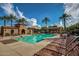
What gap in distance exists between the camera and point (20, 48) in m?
2.65

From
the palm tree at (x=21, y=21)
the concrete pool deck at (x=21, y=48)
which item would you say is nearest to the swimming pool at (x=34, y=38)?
the concrete pool deck at (x=21, y=48)

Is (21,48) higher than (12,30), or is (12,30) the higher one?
(12,30)

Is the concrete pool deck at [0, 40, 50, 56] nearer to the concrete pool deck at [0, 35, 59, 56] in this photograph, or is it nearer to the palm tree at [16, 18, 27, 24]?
the concrete pool deck at [0, 35, 59, 56]

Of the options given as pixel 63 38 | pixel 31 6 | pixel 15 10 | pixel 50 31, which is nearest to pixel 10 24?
pixel 15 10

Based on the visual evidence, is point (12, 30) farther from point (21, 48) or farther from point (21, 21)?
point (21, 48)

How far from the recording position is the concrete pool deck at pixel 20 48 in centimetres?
261

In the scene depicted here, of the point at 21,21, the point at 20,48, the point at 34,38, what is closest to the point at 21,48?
the point at 20,48

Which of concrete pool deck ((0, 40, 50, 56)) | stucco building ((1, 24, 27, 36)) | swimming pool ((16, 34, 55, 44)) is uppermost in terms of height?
A: stucco building ((1, 24, 27, 36))

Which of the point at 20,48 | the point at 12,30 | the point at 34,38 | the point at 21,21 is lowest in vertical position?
the point at 20,48

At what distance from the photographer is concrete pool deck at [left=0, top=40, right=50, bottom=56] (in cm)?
261

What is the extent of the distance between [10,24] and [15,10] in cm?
21

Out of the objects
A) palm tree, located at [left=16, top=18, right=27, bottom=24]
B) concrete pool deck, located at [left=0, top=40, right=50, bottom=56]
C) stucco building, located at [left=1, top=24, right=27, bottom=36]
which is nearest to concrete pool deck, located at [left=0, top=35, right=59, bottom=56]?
concrete pool deck, located at [left=0, top=40, right=50, bottom=56]

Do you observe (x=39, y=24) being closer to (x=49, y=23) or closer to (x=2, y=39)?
(x=49, y=23)

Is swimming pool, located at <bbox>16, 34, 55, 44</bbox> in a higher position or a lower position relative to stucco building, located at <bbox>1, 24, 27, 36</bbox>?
lower
